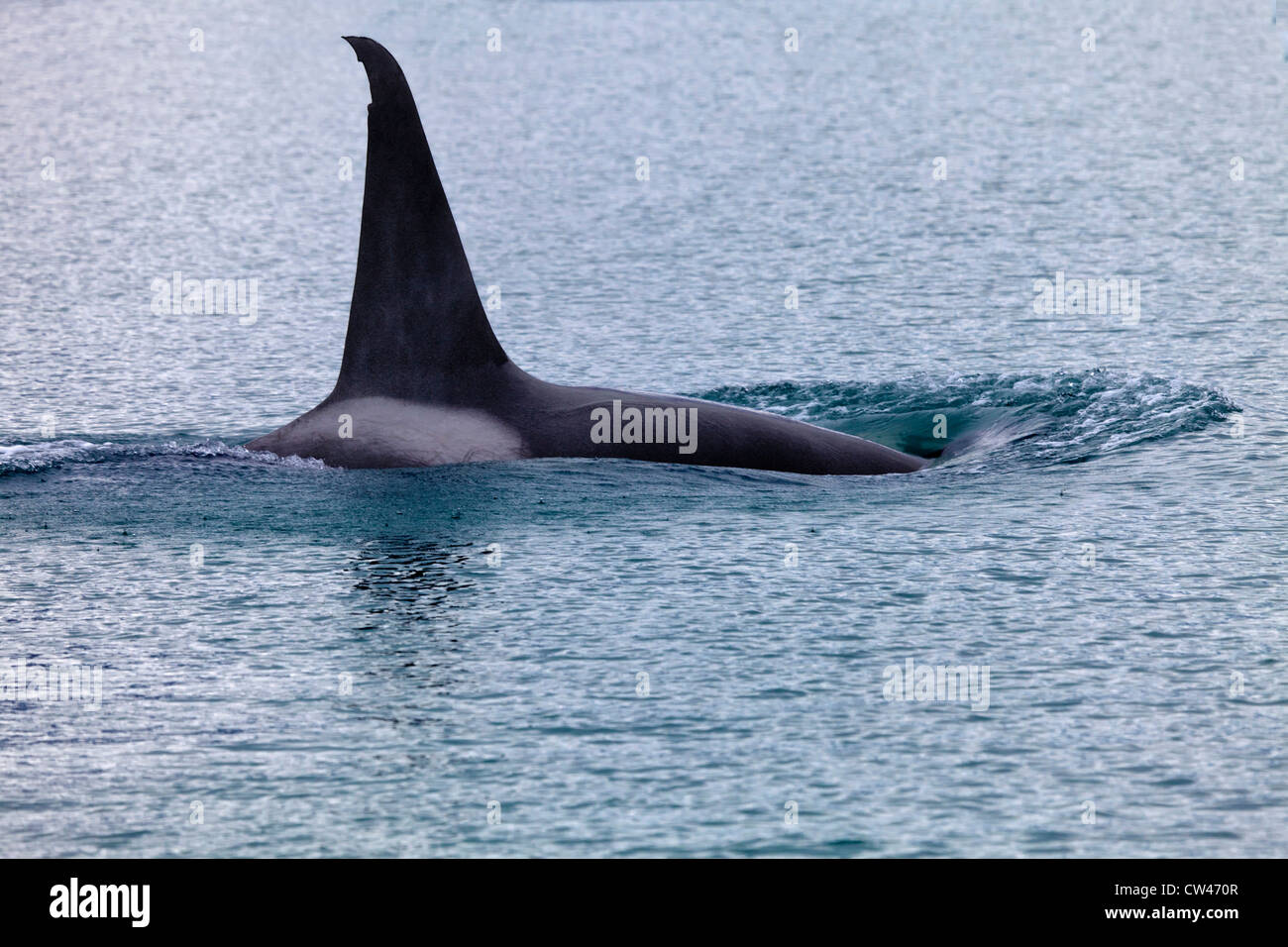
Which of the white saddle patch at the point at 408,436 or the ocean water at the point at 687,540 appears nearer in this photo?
the ocean water at the point at 687,540

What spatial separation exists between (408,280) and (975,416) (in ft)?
24.5

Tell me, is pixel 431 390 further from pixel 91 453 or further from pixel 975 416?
pixel 975 416

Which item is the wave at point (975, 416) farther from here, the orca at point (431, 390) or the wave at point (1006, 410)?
the orca at point (431, 390)

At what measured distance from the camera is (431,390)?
779 inches

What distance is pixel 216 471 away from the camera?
20.4m

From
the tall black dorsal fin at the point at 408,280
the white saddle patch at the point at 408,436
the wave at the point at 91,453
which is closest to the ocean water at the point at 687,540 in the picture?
the wave at the point at 91,453

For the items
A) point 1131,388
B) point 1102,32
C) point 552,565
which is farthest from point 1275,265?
point 1102,32

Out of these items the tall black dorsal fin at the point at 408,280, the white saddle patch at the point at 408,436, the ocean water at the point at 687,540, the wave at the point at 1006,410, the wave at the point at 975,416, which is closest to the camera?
the ocean water at the point at 687,540

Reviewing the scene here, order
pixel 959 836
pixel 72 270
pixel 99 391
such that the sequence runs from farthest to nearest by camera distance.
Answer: pixel 72 270 → pixel 99 391 → pixel 959 836

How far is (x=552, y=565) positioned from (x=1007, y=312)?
14.5 meters

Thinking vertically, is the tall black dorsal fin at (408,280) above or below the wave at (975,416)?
above

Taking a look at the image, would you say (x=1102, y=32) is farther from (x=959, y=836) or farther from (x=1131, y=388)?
(x=959, y=836)

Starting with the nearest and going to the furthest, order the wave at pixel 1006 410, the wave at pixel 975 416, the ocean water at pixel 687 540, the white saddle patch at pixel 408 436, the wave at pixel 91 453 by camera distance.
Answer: the ocean water at pixel 687 540 < the white saddle patch at pixel 408 436 < the wave at pixel 91 453 < the wave at pixel 975 416 < the wave at pixel 1006 410

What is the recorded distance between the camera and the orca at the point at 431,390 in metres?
19.4
